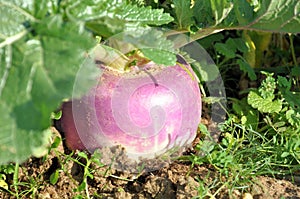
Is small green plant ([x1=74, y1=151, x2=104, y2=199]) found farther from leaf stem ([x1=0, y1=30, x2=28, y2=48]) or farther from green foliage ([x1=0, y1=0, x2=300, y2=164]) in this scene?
leaf stem ([x1=0, y1=30, x2=28, y2=48])

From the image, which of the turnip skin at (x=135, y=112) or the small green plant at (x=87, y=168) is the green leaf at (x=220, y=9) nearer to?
the turnip skin at (x=135, y=112)

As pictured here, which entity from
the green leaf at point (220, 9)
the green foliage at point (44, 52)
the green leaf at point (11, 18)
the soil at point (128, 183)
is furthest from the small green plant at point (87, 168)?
the green leaf at point (11, 18)

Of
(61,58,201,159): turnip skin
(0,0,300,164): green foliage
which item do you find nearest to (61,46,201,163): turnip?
(61,58,201,159): turnip skin

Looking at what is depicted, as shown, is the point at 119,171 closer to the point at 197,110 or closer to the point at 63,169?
the point at 63,169

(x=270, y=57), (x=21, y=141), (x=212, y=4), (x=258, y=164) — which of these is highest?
(x=212, y=4)

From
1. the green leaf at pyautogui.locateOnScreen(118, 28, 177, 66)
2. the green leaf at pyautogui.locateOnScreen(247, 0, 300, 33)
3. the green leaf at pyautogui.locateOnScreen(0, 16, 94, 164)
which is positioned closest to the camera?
the green leaf at pyautogui.locateOnScreen(0, 16, 94, 164)

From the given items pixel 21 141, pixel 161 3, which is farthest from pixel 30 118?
pixel 161 3

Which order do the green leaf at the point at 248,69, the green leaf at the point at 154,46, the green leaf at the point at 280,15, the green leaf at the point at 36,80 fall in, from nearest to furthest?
1. the green leaf at the point at 36,80
2. the green leaf at the point at 154,46
3. the green leaf at the point at 280,15
4. the green leaf at the point at 248,69
